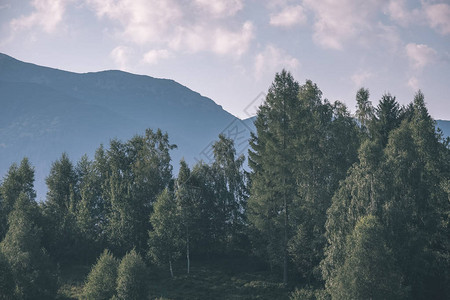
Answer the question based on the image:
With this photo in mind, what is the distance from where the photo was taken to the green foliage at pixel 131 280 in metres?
38.8

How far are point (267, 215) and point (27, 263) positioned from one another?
25.3 metres

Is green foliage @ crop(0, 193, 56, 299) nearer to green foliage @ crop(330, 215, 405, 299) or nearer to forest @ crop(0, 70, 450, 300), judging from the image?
forest @ crop(0, 70, 450, 300)

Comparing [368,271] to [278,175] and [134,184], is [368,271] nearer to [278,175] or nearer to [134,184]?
[278,175]

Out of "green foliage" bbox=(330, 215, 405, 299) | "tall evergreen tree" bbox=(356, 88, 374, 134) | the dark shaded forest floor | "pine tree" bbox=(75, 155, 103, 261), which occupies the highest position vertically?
"tall evergreen tree" bbox=(356, 88, 374, 134)

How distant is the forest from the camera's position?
3491 centimetres

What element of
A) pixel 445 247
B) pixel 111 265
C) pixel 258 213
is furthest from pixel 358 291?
pixel 111 265

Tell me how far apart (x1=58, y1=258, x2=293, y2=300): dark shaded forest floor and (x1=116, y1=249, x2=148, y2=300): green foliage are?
4.16 m

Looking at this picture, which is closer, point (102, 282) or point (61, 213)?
point (102, 282)

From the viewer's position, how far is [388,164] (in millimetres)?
36500

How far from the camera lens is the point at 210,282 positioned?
47.2 m

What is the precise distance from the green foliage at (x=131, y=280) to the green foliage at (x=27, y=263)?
30.3 ft

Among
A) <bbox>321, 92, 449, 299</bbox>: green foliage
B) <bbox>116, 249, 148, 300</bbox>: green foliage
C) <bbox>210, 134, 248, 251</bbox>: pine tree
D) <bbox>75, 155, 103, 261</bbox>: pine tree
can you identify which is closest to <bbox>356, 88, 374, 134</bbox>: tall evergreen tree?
<bbox>321, 92, 449, 299</bbox>: green foliage

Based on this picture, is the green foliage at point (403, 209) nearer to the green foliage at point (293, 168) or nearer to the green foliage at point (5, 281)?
the green foliage at point (293, 168)

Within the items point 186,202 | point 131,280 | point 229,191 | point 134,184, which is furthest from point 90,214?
point 131,280
